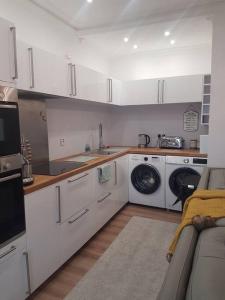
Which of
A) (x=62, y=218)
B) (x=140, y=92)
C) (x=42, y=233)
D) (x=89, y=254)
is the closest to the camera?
(x=42, y=233)

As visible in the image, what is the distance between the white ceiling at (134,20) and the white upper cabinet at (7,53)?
105cm

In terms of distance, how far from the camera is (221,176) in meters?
2.35

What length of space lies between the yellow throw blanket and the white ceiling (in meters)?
1.93

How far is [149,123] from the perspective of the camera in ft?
13.2

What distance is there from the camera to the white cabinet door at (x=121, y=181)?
3203 millimetres

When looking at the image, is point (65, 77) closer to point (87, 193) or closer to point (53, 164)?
point (53, 164)

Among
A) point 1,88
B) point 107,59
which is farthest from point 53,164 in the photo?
point 107,59

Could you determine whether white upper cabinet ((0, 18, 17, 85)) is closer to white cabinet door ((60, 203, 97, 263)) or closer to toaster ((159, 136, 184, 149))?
Result: white cabinet door ((60, 203, 97, 263))

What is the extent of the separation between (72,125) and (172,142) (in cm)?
161

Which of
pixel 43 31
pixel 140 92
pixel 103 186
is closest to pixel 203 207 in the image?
pixel 103 186

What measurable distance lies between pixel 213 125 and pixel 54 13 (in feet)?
7.44

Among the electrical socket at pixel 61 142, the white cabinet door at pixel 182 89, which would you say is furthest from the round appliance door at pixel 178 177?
the electrical socket at pixel 61 142

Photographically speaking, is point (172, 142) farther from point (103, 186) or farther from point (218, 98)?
point (103, 186)

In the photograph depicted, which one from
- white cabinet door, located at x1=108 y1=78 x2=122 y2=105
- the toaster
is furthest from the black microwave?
the toaster
